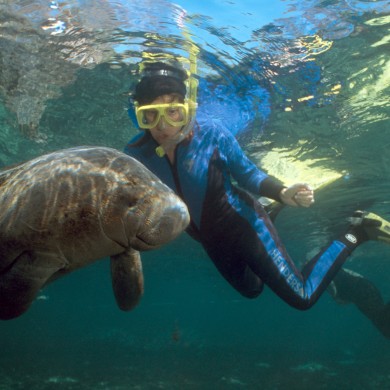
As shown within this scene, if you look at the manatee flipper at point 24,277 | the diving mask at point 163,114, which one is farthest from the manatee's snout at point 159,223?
the diving mask at point 163,114

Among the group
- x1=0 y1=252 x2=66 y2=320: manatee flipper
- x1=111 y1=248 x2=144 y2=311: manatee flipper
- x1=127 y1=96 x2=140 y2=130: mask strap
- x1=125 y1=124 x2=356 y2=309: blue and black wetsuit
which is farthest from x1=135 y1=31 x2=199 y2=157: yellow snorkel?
x1=0 y1=252 x2=66 y2=320: manatee flipper

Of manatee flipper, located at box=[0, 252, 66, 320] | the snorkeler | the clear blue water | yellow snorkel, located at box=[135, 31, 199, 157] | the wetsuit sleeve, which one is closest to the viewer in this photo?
manatee flipper, located at box=[0, 252, 66, 320]

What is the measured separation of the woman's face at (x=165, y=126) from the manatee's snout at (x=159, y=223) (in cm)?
228

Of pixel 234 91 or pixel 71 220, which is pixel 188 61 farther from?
pixel 71 220

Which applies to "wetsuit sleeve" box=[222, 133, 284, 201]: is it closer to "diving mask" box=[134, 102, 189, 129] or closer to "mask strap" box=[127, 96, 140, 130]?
"diving mask" box=[134, 102, 189, 129]

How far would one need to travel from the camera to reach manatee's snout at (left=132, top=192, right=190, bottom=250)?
241 cm

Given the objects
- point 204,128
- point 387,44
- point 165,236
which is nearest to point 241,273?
point 204,128

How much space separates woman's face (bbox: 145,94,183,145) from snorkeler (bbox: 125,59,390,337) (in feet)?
0.05

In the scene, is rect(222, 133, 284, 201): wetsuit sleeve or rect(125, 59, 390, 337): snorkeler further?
rect(222, 133, 284, 201): wetsuit sleeve

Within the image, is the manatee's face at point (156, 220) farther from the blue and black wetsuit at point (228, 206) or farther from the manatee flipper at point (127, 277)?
the blue and black wetsuit at point (228, 206)

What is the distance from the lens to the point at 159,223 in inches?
95.1

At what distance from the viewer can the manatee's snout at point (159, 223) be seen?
2410mm

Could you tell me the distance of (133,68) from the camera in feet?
24.7

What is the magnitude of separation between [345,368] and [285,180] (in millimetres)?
10871
